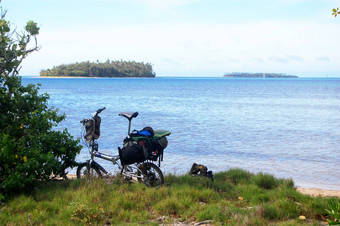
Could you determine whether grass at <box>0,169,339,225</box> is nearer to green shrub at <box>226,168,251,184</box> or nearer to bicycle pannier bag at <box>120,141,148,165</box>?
bicycle pannier bag at <box>120,141,148,165</box>

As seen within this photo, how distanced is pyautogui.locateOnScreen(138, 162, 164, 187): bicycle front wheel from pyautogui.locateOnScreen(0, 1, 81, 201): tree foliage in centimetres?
138

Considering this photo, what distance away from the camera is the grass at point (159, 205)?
5.63 metres

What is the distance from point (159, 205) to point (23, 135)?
2919 millimetres

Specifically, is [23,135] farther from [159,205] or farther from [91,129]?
[159,205]

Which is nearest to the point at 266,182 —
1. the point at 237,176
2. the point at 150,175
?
the point at 237,176

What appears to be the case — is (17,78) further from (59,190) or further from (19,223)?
(19,223)

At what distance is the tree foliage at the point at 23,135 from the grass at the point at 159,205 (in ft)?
1.14

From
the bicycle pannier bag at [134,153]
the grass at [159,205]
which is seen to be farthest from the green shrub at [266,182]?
the bicycle pannier bag at [134,153]

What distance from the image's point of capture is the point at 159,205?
616 cm

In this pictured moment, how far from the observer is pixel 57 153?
24.4ft

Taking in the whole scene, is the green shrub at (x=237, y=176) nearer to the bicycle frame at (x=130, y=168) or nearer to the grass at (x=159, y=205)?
the grass at (x=159, y=205)

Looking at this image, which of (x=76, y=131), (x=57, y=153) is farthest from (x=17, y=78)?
(x=76, y=131)

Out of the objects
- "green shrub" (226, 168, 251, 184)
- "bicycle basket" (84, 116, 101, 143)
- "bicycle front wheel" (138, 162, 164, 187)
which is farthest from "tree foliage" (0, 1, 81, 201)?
"green shrub" (226, 168, 251, 184)

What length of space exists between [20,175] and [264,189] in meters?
4.34
